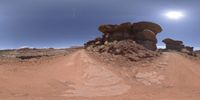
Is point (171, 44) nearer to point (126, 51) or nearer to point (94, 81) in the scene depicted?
point (126, 51)

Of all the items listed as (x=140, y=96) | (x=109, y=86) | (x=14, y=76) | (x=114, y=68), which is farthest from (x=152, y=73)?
(x=14, y=76)

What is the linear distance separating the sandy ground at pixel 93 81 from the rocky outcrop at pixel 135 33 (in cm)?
538

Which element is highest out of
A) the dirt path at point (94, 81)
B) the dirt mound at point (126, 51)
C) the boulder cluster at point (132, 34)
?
the boulder cluster at point (132, 34)

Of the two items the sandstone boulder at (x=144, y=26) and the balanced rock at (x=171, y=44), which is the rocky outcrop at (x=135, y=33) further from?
the balanced rock at (x=171, y=44)

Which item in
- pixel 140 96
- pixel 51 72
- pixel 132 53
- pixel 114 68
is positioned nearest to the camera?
pixel 140 96

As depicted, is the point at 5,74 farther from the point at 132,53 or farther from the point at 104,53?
the point at 132,53

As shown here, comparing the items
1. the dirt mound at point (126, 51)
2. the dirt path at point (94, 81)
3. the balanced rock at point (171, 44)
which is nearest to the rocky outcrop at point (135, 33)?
the dirt mound at point (126, 51)

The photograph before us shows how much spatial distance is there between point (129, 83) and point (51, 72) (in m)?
5.85

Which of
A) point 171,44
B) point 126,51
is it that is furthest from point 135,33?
point 171,44

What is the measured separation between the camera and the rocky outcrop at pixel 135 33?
105 feet

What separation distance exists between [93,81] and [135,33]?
13599mm

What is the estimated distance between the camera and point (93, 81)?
20531mm

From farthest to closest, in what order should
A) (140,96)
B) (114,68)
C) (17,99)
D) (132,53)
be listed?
1. (132,53)
2. (114,68)
3. (140,96)
4. (17,99)

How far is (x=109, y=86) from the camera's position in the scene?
1964 centimetres
